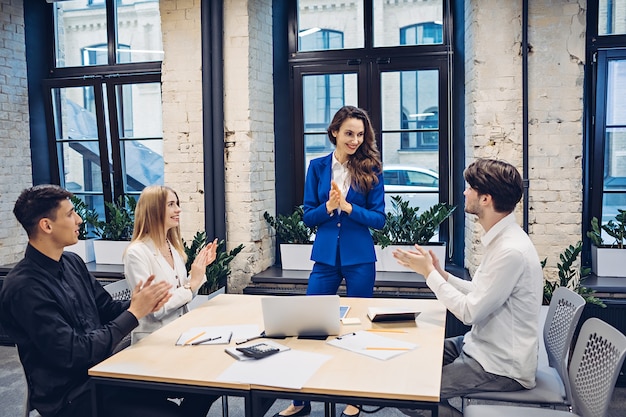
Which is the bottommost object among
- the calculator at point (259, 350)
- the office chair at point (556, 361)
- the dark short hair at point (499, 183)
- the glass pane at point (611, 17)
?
the office chair at point (556, 361)

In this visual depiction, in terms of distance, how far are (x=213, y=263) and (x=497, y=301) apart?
2.88 meters

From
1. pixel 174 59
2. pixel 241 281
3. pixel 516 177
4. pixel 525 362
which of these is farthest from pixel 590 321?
pixel 174 59

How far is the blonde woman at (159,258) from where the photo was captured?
9.84ft

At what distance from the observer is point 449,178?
533 centimetres

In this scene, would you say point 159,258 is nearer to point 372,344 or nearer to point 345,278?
point 345,278

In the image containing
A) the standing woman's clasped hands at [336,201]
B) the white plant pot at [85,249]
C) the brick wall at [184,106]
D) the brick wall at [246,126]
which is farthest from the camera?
the white plant pot at [85,249]

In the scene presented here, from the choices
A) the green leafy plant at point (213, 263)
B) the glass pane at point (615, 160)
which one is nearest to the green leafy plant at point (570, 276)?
the glass pane at point (615, 160)

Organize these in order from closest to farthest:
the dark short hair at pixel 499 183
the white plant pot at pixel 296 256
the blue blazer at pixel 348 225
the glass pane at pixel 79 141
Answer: the dark short hair at pixel 499 183, the blue blazer at pixel 348 225, the white plant pot at pixel 296 256, the glass pane at pixel 79 141

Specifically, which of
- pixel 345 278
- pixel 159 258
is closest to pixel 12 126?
pixel 159 258

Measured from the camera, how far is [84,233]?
590 cm

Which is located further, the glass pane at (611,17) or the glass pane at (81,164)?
the glass pane at (81,164)

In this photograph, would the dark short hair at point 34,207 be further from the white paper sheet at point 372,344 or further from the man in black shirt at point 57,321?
the white paper sheet at point 372,344

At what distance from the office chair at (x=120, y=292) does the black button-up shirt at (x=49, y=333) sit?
62cm

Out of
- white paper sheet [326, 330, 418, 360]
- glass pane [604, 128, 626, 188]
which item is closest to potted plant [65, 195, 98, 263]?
white paper sheet [326, 330, 418, 360]
